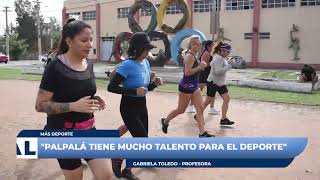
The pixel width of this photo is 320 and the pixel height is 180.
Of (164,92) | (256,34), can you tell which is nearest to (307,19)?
(256,34)

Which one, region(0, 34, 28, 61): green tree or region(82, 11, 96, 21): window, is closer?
region(82, 11, 96, 21): window

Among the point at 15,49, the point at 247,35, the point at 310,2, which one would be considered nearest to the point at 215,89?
the point at 310,2

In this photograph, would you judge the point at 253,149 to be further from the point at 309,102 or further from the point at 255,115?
the point at 309,102

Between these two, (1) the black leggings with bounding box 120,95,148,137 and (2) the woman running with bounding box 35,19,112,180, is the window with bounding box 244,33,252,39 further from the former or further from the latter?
(2) the woman running with bounding box 35,19,112,180

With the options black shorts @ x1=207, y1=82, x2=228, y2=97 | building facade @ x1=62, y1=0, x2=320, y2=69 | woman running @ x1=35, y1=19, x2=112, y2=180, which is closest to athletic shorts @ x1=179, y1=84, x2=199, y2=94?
black shorts @ x1=207, y1=82, x2=228, y2=97

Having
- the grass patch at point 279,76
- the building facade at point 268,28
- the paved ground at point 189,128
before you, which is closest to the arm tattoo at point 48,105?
the paved ground at point 189,128

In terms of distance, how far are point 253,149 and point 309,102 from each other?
9.76 m

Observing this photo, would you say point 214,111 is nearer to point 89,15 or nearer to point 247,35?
point 247,35

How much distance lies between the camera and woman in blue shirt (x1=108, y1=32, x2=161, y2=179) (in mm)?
4773

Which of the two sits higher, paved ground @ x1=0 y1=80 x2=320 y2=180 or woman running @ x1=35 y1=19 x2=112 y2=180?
woman running @ x1=35 y1=19 x2=112 y2=180

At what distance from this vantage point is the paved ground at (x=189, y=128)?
527cm

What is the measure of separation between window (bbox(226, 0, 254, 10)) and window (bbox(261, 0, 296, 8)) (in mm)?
1070

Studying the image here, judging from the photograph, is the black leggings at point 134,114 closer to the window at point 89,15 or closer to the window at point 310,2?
the window at point 310,2

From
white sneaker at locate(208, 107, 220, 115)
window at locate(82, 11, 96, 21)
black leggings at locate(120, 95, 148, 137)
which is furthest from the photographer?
window at locate(82, 11, 96, 21)
